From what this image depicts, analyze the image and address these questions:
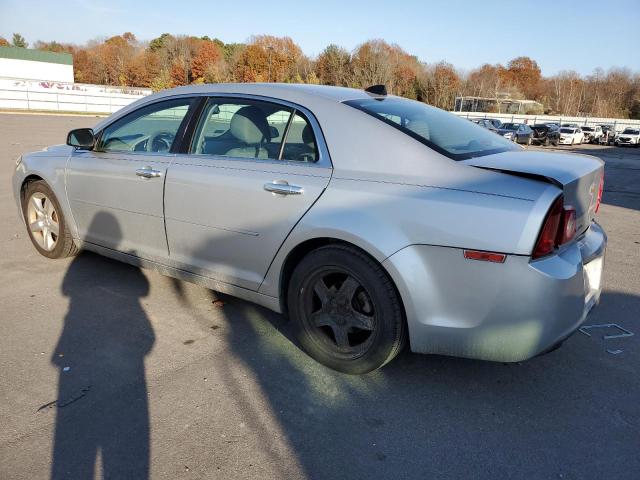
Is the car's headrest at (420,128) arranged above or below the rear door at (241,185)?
above

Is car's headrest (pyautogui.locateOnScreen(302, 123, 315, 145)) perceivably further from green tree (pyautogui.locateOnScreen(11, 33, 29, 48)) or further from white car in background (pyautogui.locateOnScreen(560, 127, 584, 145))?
green tree (pyautogui.locateOnScreen(11, 33, 29, 48))

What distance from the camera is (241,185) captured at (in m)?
3.27

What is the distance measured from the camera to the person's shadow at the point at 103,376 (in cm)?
232

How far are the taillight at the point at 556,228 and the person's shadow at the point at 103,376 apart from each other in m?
2.08

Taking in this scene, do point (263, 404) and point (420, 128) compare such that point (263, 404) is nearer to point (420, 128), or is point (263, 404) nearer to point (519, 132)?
point (420, 128)

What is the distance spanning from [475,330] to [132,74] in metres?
97.7

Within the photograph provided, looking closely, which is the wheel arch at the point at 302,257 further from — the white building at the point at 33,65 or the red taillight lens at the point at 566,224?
the white building at the point at 33,65

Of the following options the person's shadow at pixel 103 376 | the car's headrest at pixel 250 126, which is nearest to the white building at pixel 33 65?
the person's shadow at pixel 103 376

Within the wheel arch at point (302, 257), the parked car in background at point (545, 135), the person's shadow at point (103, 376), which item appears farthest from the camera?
the parked car in background at point (545, 135)

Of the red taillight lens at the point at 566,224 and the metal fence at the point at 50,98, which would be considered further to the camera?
the metal fence at the point at 50,98

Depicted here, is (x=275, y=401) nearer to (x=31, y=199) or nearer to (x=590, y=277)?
Answer: (x=590, y=277)

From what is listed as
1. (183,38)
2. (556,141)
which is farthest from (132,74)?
(556,141)

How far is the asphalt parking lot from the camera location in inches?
92.0

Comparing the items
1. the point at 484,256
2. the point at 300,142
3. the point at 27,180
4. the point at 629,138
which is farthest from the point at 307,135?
the point at 629,138
